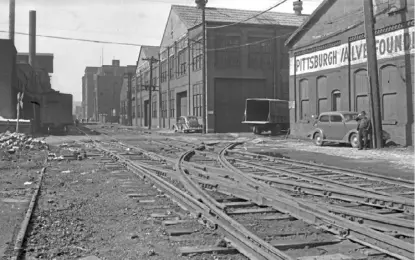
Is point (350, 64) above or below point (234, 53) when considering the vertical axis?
below

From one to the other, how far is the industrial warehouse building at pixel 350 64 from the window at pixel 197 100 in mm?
13305

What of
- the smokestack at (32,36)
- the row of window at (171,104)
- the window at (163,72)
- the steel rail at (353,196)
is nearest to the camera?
the steel rail at (353,196)

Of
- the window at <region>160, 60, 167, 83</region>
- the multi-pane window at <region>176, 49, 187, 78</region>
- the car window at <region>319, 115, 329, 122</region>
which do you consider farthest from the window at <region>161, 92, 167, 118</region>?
the car window at <region>319, 115, 329, 122</region>

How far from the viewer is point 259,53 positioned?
43031 millimetres

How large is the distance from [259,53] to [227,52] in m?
3.33

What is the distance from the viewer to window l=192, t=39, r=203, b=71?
42.6 meters

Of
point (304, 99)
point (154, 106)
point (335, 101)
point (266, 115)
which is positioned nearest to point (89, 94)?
point (154, 106)

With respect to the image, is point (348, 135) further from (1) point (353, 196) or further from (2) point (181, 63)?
(2) point (181, 63)

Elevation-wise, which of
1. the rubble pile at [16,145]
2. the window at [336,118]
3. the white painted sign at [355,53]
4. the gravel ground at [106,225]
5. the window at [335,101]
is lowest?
the gravel ground at [106,225]

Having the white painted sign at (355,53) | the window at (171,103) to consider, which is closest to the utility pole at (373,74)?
the white painted sign at (355,53)

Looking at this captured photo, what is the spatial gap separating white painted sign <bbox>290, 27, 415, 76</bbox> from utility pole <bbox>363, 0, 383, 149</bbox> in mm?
2768

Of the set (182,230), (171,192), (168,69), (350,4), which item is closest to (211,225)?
(182,230)

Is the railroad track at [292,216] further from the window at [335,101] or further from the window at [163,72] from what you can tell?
the window at [163,72]

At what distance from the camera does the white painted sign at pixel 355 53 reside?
20.8m
